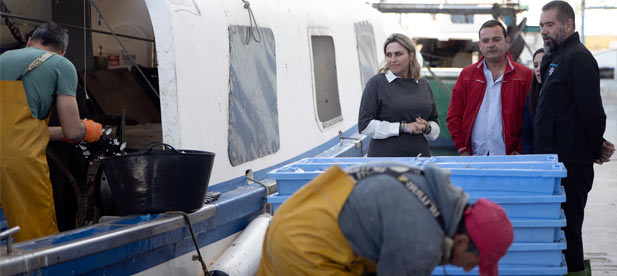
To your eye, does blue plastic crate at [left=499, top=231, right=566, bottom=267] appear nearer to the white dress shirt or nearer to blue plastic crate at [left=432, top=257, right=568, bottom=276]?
blue plastic crate at [left=432, top=257, right=568, bottom=276]

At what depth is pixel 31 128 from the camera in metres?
4.01

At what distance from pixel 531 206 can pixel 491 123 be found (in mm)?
1954

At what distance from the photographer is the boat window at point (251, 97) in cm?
534

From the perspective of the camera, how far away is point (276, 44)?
628 centimetres

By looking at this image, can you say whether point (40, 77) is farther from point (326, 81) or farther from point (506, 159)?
point (326, 81)

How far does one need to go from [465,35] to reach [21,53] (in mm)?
13509

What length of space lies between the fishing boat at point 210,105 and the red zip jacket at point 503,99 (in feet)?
4.86

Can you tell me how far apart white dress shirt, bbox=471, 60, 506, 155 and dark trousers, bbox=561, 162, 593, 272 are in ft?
2.22

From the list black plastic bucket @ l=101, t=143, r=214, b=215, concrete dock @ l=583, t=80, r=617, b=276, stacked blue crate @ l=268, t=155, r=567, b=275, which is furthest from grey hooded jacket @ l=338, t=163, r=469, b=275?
concrete dock @ l=583, t=80, r=617, b=276

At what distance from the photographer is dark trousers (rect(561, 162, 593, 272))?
4.93 m

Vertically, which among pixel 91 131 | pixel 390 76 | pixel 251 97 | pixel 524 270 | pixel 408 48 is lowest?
pixel 524 270

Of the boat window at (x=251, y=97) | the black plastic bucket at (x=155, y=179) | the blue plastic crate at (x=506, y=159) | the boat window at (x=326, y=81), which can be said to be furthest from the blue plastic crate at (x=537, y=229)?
the boat window at (x=326, y=81)

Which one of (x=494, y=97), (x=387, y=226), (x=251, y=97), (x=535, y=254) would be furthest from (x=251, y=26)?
(x=387, y=226)

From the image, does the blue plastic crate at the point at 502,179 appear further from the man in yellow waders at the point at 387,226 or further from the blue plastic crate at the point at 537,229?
the man in yellow waders at the point at 387,226
